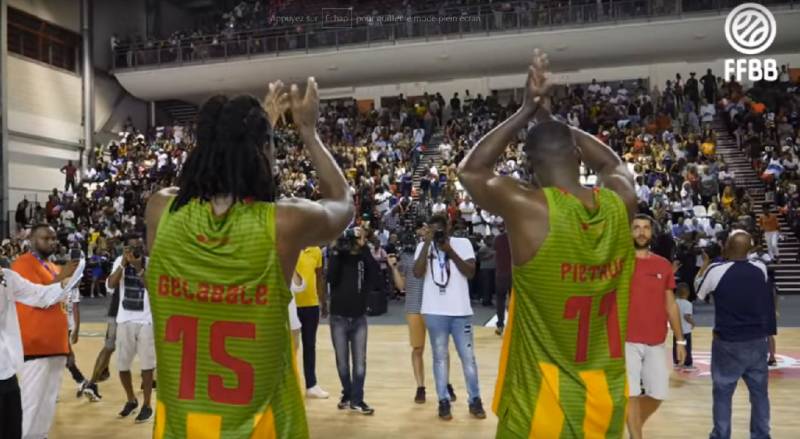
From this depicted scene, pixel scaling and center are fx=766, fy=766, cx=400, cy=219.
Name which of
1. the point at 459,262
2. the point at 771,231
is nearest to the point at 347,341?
the point at 459,262

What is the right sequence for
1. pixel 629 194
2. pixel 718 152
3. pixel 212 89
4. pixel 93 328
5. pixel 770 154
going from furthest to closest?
pixel 212 89
pixel 718 152
pixel 770 154
pixel 93 328
pixel 629 194

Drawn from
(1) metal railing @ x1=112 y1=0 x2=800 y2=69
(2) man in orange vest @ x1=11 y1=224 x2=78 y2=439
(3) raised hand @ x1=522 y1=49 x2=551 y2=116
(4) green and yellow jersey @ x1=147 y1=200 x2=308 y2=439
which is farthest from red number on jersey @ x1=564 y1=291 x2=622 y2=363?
(1) metal railing @ x1=112 y1=0 x2=800 y2=69

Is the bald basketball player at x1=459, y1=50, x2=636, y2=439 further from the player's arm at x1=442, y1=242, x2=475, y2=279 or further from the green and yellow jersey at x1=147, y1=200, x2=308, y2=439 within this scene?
the player's arm at x1=442, y1=242, x2=475, y2=279

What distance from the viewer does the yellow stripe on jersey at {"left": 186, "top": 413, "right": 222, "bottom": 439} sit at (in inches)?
79.2

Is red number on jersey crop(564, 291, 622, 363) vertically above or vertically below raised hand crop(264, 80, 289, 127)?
below

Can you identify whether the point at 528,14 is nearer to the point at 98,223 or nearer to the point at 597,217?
the point at 98,223

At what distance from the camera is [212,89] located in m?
27.1

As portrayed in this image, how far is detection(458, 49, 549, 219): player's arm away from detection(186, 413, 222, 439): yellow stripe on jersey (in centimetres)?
103

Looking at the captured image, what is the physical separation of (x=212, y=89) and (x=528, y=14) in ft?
37.7

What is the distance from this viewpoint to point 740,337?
485 centimetres

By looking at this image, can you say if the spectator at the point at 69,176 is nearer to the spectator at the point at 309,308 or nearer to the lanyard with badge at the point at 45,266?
the spectator at the point at 309,308

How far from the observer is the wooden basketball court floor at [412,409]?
5.88 meters

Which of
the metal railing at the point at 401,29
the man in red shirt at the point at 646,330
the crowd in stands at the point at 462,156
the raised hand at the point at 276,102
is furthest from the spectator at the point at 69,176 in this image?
the raised hand at the point at 276,102

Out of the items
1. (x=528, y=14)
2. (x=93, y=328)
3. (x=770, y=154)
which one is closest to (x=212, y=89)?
(x=528, y=14)
